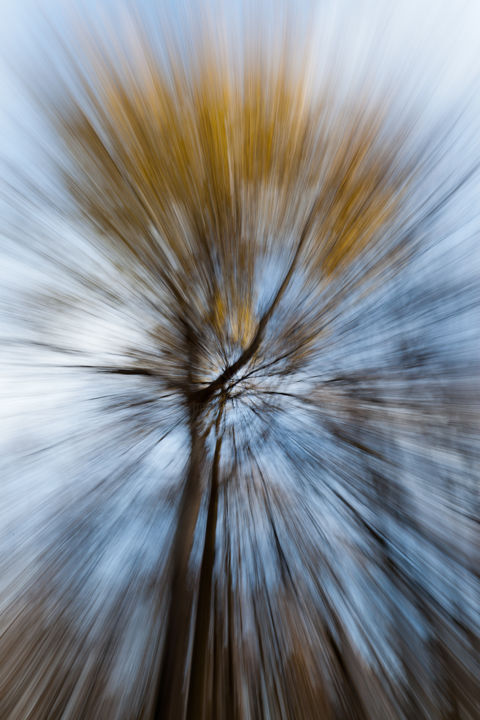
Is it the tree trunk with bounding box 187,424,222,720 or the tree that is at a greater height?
the tree

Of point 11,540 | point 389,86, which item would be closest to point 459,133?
point 389,86

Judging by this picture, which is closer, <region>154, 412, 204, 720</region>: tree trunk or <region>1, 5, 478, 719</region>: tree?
<region>154, 412, 204, 720</region>: tree trunk

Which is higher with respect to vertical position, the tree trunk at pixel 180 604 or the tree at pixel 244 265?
the tree at pixel 244 265

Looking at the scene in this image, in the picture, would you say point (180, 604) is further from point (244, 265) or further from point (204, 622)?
point (244, 265)

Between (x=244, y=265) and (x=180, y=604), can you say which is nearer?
(x=180, y=604)

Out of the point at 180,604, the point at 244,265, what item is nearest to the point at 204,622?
the point at 180,604

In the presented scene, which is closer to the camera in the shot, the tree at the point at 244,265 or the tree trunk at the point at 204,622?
the tree trunk at the point at 204,622

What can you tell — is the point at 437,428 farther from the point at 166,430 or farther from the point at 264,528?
Answer: the point at 166,430

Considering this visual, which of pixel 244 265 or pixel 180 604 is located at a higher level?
pixel 244 265
